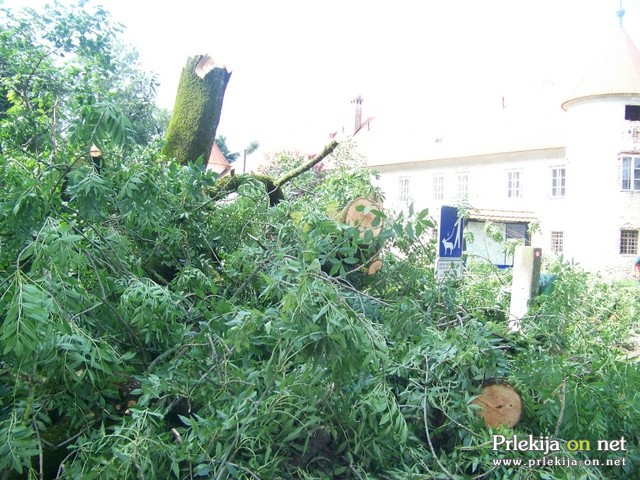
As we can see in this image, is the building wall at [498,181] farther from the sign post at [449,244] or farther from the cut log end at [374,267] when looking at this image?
the cut log end at [374,267]

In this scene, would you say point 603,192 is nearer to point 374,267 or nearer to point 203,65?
point 203,65

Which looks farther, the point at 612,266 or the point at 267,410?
the point at 612,266

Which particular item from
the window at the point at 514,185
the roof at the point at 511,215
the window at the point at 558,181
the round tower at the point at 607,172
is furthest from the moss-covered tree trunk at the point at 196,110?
the window at the point at 514,185

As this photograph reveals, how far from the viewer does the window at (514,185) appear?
27891mm

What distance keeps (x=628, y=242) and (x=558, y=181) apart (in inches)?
166

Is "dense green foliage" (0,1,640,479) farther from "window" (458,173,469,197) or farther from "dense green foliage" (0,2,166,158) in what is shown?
"window" (458,173,469,197)

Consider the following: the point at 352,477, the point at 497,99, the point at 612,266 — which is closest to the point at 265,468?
the point at 352,477

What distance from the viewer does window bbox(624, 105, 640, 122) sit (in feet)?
79.8

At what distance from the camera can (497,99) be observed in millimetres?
32844

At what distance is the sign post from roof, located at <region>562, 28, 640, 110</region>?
2245 cm

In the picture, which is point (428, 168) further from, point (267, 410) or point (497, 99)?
point (267, 410)

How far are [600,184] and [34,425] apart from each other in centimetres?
2538

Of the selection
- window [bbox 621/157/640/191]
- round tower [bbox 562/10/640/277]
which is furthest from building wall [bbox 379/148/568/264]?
window [bbox 621/157/640/191]

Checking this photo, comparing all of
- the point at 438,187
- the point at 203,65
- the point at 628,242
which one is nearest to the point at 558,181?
the point at 628,242
